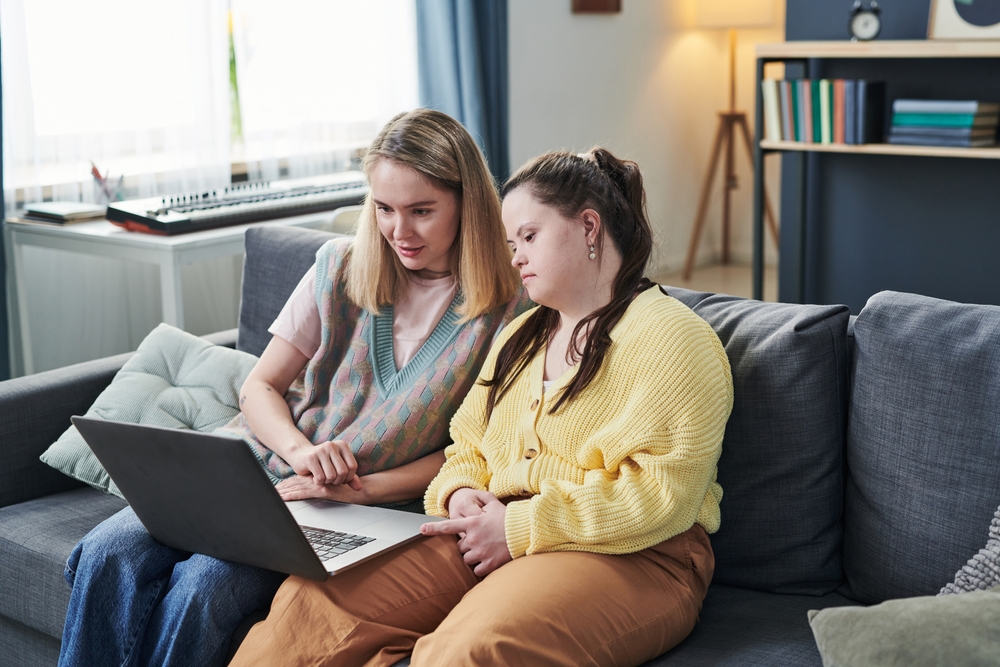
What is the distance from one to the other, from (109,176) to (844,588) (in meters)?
2.53

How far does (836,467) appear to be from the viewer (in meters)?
1.46

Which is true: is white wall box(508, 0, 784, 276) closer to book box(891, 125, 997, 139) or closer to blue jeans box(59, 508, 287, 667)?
book box(891, 125, 997, 139)

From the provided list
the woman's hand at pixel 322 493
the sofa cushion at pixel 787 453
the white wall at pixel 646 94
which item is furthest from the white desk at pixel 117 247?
the white wall at pixel 646 94

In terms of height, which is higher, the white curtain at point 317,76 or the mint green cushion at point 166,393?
the white curtain at point 317,76

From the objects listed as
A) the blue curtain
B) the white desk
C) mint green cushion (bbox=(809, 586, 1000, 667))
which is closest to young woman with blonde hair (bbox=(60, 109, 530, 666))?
mint green cushion (bbox=(809, 586, 1000, 667))

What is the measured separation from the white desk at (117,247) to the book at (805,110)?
5.80ft

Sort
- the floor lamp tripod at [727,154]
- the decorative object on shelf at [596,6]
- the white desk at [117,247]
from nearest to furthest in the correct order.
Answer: the white desk at [117,247] < the decorative object on shelf at [596,6] < the floor lamp tripod at [727,154]

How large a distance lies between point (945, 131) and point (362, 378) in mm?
2572

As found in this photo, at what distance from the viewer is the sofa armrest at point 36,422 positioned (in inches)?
73.8

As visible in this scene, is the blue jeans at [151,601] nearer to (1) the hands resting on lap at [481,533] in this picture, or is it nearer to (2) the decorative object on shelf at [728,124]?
(1) the hands resting on lap at [481,533]

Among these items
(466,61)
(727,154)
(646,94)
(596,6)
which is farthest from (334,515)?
(727,154)

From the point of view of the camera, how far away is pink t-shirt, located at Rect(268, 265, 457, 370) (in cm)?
168

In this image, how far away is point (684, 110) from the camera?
555 centimetres

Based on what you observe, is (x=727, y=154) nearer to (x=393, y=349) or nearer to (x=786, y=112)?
(x=786, y=112)
